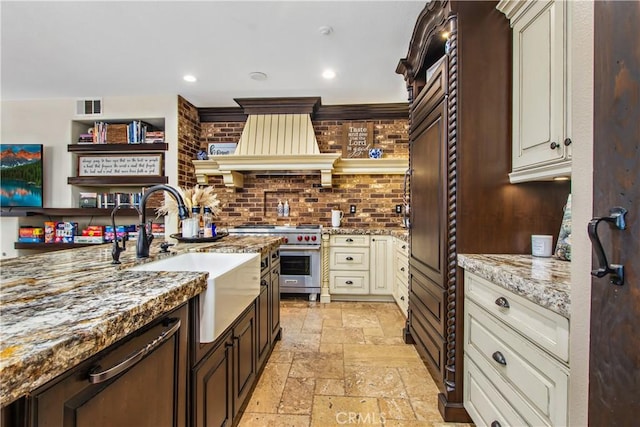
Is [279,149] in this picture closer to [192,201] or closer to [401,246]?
[192,201]

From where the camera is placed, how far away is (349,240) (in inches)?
141

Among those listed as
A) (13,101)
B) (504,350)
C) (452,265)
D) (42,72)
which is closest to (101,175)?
(42,72)

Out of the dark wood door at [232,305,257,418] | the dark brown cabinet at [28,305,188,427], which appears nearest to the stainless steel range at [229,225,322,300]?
the dark wood door at [232,305,257,418]

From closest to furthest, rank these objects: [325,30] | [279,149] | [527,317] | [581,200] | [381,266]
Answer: [581,200] < [527,317] < [325,30] < [381,266] < [279,149]

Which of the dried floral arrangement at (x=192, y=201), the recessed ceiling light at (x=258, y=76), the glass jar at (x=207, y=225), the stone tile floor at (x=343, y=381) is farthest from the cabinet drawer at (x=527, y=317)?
the recessed ceiling light at (x=258, y=76)

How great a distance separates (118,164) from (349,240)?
10.7ft

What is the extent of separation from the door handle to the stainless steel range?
9.88 feet

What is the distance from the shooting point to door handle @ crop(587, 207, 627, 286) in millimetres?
613

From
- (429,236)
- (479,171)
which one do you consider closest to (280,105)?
(429,236)

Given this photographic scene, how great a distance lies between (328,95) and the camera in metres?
3.66

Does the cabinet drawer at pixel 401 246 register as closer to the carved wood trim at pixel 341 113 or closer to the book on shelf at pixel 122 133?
the carved wood trim at pixel 341 113

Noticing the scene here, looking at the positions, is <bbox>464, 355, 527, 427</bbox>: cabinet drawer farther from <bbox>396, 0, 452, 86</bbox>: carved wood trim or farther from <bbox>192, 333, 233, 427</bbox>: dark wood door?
<bbox>396, 0, 452, 86</bbox>: carved wood trim

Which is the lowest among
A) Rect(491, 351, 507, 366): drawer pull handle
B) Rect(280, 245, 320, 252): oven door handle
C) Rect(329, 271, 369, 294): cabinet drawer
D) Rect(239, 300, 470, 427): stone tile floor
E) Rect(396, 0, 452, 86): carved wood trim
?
Rect(239, 300, 470, 427): stone tile floor

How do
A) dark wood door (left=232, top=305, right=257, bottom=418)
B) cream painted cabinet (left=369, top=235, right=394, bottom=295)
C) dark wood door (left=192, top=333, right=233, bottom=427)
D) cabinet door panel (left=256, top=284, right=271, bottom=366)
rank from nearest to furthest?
dark wood door (left=192, top=333, right=233, bottom=427) < dark wood door (left=232, top=305, right=257, bottom=418) < cabinet door panel (left=256, top=284, right=271, bottom=366) < cream painted cabinet (left=369, top=235, right=394, bottom=295)
